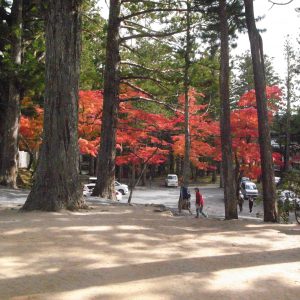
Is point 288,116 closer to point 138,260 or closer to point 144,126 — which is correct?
point 144,126

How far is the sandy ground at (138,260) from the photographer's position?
178 inches

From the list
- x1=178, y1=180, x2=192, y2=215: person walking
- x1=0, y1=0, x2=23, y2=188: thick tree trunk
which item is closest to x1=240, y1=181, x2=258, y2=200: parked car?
x1=178, y1=180, x2=192, y2=215: person walking

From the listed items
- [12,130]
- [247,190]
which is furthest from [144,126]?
[247,190]

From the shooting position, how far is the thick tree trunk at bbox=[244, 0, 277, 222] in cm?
1257

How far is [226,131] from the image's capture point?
12453mm

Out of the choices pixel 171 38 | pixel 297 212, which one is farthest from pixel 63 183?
pixel 171 38

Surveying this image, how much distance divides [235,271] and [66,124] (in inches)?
244

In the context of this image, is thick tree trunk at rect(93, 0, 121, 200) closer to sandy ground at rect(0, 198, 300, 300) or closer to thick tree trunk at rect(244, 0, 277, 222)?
thick tree trunk at rect(244, 0, 277, 222)

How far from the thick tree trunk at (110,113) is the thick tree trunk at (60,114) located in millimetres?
5405

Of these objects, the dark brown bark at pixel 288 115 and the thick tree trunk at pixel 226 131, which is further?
the dark brown bark at pixel 288 115

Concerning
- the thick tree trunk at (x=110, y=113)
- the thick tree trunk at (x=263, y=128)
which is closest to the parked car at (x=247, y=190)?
the thick tree trunk at (x=110, y=113)

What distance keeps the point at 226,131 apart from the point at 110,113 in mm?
5399

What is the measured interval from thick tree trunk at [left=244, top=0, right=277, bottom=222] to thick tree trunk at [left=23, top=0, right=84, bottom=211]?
5353 millimetres

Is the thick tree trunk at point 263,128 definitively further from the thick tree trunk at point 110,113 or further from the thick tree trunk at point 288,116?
the thick tree trunk at point 288,116
